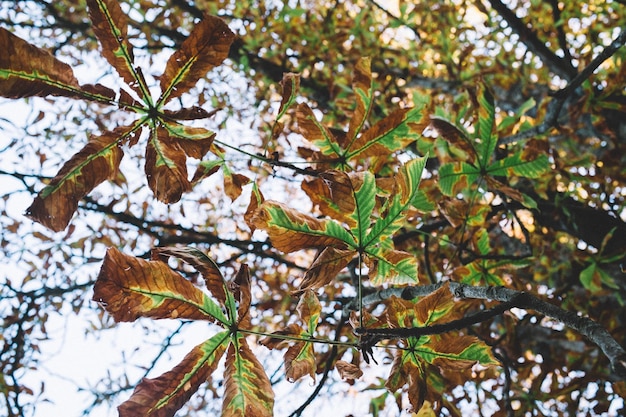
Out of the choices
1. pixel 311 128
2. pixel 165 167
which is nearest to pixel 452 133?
pixel 311 128

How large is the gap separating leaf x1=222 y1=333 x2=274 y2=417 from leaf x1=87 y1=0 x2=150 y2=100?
47 centimetres

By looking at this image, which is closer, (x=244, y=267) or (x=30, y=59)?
(x=30, y=59)

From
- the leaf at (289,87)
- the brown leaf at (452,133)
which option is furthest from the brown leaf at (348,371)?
the brown leaf at (452,133)

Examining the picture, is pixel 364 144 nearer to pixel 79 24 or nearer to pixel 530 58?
pixel 79 24

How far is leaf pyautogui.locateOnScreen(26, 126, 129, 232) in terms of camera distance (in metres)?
0.69

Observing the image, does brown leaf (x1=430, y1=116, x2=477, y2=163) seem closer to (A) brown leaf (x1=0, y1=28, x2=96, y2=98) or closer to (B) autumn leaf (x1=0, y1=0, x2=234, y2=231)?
(B) autumn leaf (x1=0, y1=0, x2=234, y2=231)

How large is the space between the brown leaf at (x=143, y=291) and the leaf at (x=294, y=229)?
0.16m

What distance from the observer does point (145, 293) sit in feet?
2.19

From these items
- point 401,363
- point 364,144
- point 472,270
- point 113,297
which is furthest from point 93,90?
point 472,270

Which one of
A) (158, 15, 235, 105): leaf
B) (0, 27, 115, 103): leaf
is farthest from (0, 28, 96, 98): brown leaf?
(158, 15, 235, 105): leaf

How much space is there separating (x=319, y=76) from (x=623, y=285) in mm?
2200

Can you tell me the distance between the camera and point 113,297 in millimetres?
637

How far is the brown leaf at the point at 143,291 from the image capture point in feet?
2.04

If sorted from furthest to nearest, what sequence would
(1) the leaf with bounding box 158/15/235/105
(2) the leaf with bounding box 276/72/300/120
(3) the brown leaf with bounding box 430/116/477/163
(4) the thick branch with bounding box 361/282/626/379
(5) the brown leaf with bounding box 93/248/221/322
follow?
(3) the brown leaf with bounding box 430/116/477/163 < (2) the leaf with bounding box 276/72/300/120 < (1) the leaf with bounding box 158/15/235/105 < (5) the brown leaf with bounding box 93/248/221/322 < (4) the thick branch with bounding box 361/282/626/379
